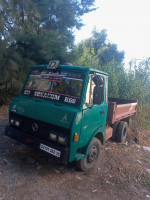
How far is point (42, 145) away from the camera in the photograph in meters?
3.04

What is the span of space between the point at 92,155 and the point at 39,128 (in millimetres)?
1358

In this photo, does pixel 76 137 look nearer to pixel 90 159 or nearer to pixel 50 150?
pixel 50 150

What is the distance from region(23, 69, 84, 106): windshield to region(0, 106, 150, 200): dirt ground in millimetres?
1514

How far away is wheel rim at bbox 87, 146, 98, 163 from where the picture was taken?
3.52 meters

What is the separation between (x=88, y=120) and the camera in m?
3.21

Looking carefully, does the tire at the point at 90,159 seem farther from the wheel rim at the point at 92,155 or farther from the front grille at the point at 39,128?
the front grille at the point at 39,128

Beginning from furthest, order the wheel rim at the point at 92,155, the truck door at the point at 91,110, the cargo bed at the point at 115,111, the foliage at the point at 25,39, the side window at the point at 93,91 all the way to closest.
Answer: the foliage at the point at 25,39 → the cargo bed at the point at 115,111 → the wheel rim at the point at 92,155 → the side window at the point at 93,91 → the truck door at the point at 91,110

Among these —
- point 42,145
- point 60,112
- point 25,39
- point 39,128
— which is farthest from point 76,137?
point 25,39

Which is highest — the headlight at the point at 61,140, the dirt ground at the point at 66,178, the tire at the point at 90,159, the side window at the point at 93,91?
the side window at the point at 93,91

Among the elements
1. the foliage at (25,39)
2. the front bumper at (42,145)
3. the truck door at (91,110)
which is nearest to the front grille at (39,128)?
the front bumper at (42,145)

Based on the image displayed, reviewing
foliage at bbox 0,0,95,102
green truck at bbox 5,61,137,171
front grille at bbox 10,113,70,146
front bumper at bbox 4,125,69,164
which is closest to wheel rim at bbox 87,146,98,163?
green truck at bbox 5,61,137,171

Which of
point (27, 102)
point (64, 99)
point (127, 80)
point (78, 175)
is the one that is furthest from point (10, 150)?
point (127, 80)

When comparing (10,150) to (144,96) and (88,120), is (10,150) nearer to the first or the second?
(88,120)

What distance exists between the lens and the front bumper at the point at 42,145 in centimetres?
276
